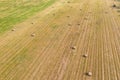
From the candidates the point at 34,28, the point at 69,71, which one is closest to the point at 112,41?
the point at 69,71

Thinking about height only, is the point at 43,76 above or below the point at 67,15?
above

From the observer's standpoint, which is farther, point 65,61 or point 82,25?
point 82,25

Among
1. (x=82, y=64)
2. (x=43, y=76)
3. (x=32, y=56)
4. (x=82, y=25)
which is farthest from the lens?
A: (x=82, y=25)

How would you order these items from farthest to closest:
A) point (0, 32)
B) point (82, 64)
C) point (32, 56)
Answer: point (0, 32) < point (32, 56) < point (82, 64)

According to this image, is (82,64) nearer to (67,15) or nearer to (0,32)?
(0,32)

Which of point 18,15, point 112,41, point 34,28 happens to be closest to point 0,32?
point 34,28

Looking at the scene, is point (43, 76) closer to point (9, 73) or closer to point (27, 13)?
point (9, 73)
